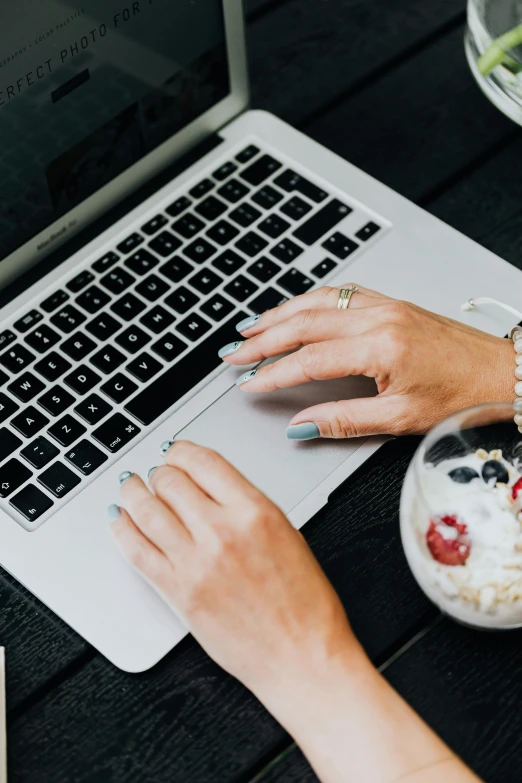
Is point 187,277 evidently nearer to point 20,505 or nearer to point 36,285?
point 36,285

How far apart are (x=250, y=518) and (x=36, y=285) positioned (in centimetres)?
38

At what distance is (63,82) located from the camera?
2.81 feet

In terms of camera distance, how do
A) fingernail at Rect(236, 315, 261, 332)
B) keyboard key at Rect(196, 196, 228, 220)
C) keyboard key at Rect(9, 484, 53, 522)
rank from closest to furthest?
keyboard key at Rect(9, 484, 53, 522)
fingernail at Rect(236, 315, 261, 332)
keyboard key at Rect(196, 196, 228, 220)

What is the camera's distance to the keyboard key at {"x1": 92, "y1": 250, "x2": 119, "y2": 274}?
941mm

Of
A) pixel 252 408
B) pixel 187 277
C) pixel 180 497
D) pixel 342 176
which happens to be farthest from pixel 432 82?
pixel 180 497

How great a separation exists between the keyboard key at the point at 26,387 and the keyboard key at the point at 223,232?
0.82 feet

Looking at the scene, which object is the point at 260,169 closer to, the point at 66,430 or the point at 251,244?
the point at 251,244

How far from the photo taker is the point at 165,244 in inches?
37.7

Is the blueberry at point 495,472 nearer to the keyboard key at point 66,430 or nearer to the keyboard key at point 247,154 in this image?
the keyboard key at point 66,430

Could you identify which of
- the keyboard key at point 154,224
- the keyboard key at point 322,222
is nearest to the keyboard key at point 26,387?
the keyboard key at point 154,224

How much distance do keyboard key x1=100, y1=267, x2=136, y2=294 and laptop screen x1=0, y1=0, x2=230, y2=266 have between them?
0.28ft

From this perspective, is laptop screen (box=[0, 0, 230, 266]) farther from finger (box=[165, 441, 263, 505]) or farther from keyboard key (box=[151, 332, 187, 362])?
finger (box=[165, 441, 263, 505])

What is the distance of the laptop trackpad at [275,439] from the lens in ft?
2.63

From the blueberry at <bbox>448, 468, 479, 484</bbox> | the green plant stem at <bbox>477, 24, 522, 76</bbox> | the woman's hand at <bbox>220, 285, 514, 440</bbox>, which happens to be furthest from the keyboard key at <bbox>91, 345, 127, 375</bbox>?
the green plant stem at <bbox>477, 24, 522, 76</bbox>
